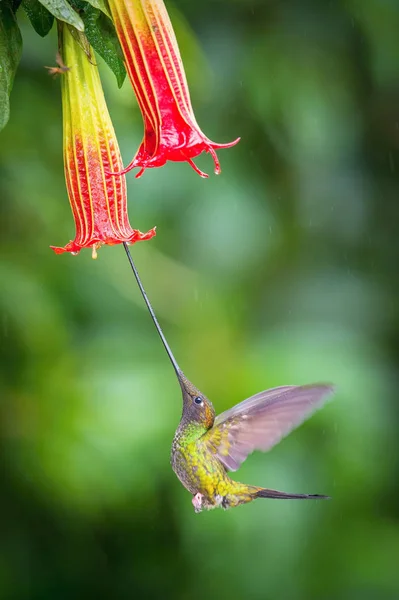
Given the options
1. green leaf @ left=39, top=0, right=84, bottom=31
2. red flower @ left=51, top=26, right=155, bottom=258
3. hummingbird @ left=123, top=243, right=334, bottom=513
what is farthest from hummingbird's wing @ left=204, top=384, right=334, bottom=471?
green leaf @ left=39, top=0, right=84, bottom=31

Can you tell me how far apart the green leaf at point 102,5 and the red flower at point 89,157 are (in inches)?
3.8

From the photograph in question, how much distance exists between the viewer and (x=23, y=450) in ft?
8.34

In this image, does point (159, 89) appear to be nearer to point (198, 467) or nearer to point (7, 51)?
point (7, 51)

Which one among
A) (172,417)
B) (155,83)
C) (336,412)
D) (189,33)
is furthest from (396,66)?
(155,83)

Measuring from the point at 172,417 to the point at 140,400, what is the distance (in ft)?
0.32

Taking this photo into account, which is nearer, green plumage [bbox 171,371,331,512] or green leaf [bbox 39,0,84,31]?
green leaf [bbox 39,0,84,31]

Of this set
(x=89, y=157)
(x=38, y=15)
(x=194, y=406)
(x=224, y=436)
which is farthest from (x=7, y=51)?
(x=224, y=436)

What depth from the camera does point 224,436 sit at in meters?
1.85

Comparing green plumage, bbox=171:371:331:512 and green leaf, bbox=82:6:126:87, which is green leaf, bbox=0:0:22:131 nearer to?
green leaf, bbox=82:6:126:87

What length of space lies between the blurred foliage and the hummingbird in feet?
2.07

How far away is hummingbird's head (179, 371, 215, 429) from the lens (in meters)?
1.75

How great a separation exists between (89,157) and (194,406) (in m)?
0.59

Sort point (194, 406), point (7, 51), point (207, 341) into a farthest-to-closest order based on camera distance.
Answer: point (207, 341), point (194, 406), point (7, 51)

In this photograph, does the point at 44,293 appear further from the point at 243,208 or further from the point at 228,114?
the point at 228,114
